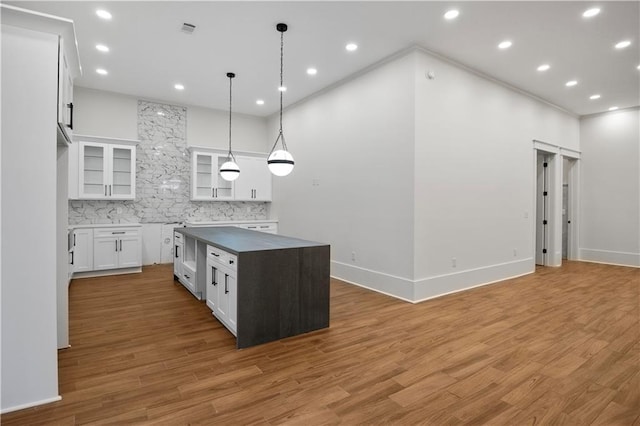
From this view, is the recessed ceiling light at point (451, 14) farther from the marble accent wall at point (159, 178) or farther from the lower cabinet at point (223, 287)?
the marble accent wall at point (159, 178)

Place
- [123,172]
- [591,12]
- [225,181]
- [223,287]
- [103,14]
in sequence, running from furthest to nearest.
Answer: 1. [225,181]
2. [123,172]
3. [103,14]
4. [591,12]
5. [223,287]

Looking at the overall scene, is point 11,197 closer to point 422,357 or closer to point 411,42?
point 422,357

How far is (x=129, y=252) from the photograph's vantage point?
5.86 metres

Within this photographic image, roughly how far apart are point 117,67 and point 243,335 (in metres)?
4.78

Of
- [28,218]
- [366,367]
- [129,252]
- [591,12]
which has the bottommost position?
[366,367]

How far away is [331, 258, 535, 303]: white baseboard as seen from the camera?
434cm

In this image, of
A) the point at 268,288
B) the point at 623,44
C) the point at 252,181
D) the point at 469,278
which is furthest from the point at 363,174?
the point at 623,44

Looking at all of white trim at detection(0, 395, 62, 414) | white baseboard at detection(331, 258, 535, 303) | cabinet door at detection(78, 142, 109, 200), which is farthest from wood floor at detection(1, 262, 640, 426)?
cabinet door at detection(78, 142, 109, 200)

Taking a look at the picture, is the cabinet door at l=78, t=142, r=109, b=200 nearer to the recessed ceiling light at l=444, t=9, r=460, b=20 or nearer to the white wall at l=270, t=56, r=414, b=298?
the white wall at l=270, t=56, r=414, b=298

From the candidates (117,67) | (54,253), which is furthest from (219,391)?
(117,67)

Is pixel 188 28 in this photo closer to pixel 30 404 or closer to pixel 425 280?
pixel 30 404

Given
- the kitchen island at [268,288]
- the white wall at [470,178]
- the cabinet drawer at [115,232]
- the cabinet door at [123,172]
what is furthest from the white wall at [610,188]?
the cabinet door at [123,172]

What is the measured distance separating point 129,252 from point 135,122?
104 inches

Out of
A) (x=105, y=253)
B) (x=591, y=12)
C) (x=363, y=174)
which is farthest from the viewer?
(x=105, y=253)
